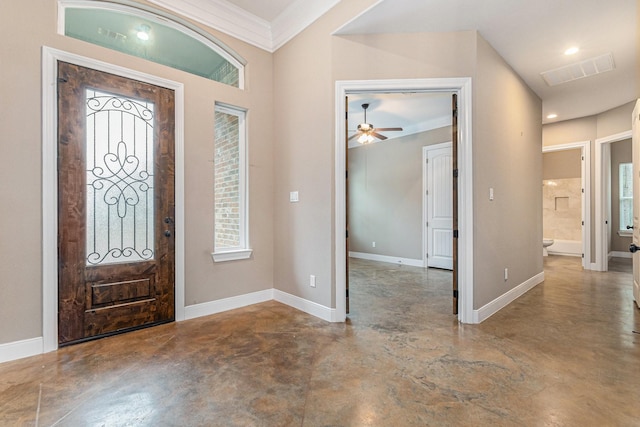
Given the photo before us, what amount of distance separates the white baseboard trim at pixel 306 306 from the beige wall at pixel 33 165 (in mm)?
639

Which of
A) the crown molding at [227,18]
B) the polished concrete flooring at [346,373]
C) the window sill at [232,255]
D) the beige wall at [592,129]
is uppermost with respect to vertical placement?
the crown molding at [227,18]

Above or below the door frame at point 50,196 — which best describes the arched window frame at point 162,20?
above

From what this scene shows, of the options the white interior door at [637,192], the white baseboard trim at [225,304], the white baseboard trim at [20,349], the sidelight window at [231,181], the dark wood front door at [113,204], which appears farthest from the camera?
the sidelight window at [231,181]

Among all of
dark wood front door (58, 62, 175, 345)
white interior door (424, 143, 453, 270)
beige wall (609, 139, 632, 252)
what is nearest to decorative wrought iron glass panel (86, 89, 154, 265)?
dark wood front door (58, 62, 175, 345)

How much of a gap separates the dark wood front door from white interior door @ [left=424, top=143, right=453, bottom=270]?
4.68 m

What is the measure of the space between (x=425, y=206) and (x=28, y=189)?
18.8ft

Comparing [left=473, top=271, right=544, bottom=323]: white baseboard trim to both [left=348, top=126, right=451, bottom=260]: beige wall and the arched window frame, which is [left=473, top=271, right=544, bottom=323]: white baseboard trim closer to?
[left=348, top=126, right=451, bottom=260]: beige wall

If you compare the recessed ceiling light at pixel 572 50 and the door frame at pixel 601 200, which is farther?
the door frame at pixel 601 200

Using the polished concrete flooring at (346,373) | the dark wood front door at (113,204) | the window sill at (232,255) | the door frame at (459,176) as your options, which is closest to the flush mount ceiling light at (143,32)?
the dark wood front door at (113,204)

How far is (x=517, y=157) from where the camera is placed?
12.4 ft

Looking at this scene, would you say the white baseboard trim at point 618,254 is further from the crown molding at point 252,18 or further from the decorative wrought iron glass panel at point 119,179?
the decorative wrought iron glass panel at point 119,179

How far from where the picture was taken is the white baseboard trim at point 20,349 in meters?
2.20

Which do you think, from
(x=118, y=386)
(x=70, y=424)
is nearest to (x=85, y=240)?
(x=118, y=386)

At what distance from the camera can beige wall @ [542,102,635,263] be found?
4.94 metres
